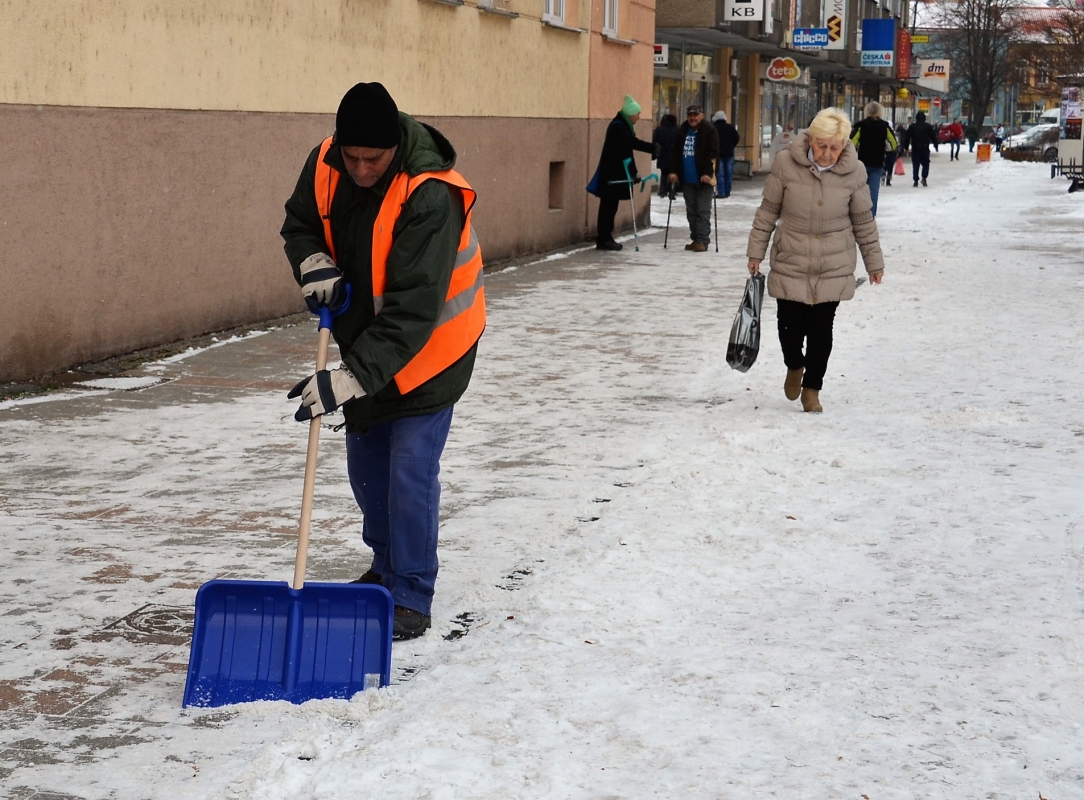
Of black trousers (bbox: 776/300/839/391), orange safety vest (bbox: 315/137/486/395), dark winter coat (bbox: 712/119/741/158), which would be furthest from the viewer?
dark winter coat (bbox: 712/119/741/158)

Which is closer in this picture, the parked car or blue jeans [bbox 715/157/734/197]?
blue jeans [bbox 715/157/734/197]

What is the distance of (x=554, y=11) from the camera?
18938 millimetres

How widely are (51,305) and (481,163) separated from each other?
307 inches

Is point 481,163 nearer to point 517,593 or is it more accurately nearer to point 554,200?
point 554,200

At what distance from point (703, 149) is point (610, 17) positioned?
13.2 ft

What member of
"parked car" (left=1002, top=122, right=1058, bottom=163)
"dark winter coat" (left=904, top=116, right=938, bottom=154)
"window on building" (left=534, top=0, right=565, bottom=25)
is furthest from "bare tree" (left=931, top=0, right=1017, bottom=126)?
"window on building" (left=534, top=0, right=565, bottom=25)

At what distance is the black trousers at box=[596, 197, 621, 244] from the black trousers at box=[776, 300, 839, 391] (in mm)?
10158

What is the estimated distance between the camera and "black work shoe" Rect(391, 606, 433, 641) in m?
4.84

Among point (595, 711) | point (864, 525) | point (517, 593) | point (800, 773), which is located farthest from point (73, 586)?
point (864, 525)

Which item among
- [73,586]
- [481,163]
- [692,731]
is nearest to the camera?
[692,731]

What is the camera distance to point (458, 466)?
7324 mm

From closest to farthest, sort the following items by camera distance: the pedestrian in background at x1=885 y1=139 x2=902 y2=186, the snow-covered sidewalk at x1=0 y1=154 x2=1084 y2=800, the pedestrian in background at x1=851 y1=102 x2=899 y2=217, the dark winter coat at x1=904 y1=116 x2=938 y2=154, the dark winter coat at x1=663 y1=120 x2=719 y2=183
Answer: the snow-covered sidewalk at x1=0 y1=154 x2=1084 y2=800, the dark winter coat at x1=663 y1=120 x2=719 y2=183, the pedestrian in background at x1=851 y1=102 x2=899 y2=217, the pedestrian in background at x1=885 y1=139 x2=902 y2=186, the dark winter coat at x1=904 y1=116 x2=938 y2=154

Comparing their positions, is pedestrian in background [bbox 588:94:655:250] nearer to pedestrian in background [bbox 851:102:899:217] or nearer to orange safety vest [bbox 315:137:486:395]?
pedestrian in background [bbox 851:102:899:217]

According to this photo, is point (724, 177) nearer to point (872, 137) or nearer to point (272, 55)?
point (872, 137)
